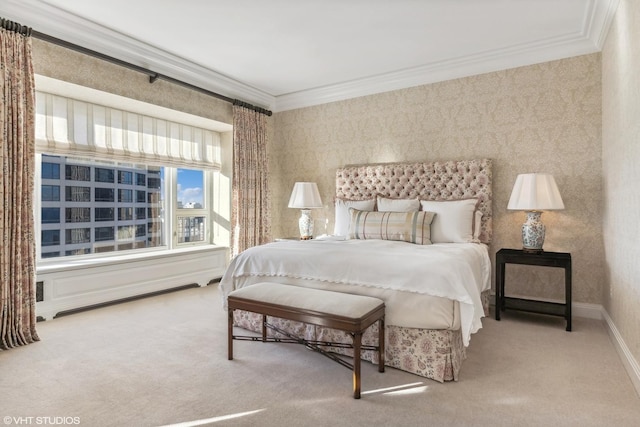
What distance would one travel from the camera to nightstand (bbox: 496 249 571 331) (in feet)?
10.4

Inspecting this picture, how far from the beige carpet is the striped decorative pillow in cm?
106

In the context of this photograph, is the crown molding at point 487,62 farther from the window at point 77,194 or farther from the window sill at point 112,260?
the window at point 77,194

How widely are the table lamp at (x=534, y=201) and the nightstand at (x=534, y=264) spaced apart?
0.15m

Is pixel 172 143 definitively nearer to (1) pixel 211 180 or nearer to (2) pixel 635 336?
(1) pixel 211 180

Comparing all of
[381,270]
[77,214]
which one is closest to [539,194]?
[381,270]

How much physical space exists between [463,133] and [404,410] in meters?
3.18

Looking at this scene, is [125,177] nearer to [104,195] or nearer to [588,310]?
[104,195]

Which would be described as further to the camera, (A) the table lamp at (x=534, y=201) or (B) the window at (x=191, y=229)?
(B) the window at (x=191, y=229)

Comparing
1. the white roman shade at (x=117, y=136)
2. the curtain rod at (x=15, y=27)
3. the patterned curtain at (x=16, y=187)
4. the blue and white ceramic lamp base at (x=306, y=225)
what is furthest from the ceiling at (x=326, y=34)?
the blue and white ceramic lamp base at (x=306, y=225)

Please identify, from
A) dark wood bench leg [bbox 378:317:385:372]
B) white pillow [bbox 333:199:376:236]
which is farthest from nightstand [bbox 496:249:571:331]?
dark wood bench leg [bbox 378:317:385:372]

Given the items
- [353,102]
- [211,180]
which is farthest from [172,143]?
[353,102]

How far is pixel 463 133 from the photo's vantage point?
13.7 ft

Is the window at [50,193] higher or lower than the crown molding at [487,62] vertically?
lower

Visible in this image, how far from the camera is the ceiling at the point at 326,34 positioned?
9.97 ft
